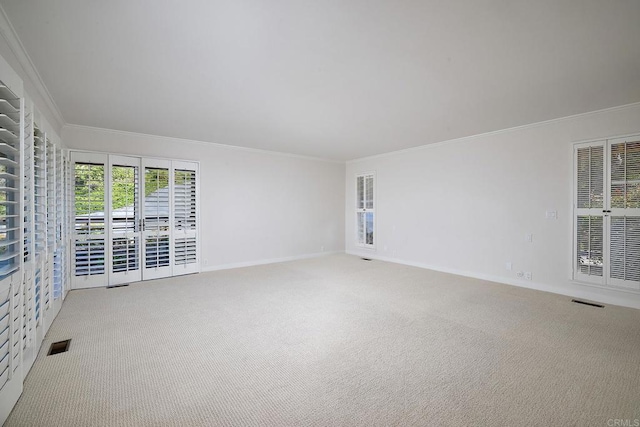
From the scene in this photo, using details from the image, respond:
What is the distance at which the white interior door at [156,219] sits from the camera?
4.97 m

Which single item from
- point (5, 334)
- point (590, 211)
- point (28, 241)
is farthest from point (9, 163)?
point (590, 211)

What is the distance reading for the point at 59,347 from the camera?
2.62 meters

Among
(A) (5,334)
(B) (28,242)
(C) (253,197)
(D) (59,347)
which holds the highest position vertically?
(C) (253,197)

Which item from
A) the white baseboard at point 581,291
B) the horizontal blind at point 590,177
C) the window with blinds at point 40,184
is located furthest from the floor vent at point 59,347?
the horizontal blind at point 590,177

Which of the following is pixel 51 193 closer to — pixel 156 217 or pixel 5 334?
pixel 5 334

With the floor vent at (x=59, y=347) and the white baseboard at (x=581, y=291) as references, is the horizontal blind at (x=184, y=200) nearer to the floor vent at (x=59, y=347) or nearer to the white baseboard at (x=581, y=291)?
the floor vent at (x=59, y=347)

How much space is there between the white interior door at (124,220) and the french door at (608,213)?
271 inches

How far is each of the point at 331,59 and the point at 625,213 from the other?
424 cm

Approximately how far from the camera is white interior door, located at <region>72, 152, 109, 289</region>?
14.6ft

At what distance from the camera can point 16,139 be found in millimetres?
1851

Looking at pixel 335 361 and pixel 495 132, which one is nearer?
pixel 335 361

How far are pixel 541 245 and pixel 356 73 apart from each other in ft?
13.0

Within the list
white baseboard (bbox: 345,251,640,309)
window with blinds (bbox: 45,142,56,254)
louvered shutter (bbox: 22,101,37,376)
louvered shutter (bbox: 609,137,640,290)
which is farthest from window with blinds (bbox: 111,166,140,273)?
louvered shutter (bbox: 609,137,640,290)

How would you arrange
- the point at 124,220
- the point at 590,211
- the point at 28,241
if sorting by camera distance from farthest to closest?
1. the point at 124,220
2. the point at 590,211
3. the point at 28,241
